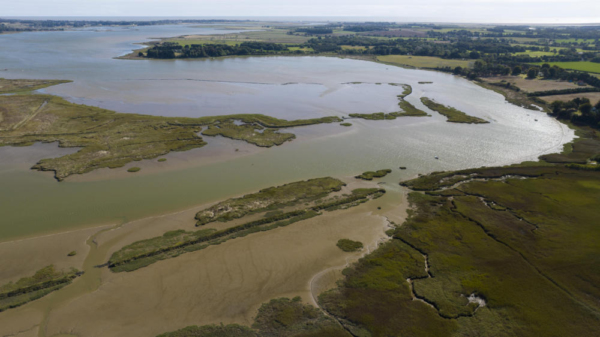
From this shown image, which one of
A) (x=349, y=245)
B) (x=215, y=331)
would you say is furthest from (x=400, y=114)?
(x=215, y=331)

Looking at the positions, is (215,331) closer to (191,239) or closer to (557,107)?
(191,239)

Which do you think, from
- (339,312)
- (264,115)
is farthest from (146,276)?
(264,115)

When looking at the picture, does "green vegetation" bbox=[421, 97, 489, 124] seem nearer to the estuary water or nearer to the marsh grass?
the estuary water

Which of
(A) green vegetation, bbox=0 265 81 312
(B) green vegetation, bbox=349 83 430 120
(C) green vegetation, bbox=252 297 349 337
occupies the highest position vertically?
(B) green vegetation, bbox=349 83 430 120

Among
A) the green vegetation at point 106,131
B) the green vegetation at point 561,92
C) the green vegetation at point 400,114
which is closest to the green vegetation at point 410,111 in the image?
the green vegetation at point 400,114

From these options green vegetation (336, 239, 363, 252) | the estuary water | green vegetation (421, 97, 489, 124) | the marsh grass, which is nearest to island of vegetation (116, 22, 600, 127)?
green vegetation (421, 97, 489, 124)

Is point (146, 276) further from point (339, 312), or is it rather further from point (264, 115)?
point (264, 115)

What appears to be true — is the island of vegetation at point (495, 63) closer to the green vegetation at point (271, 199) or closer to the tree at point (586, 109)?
the tree at point (586, 109)
